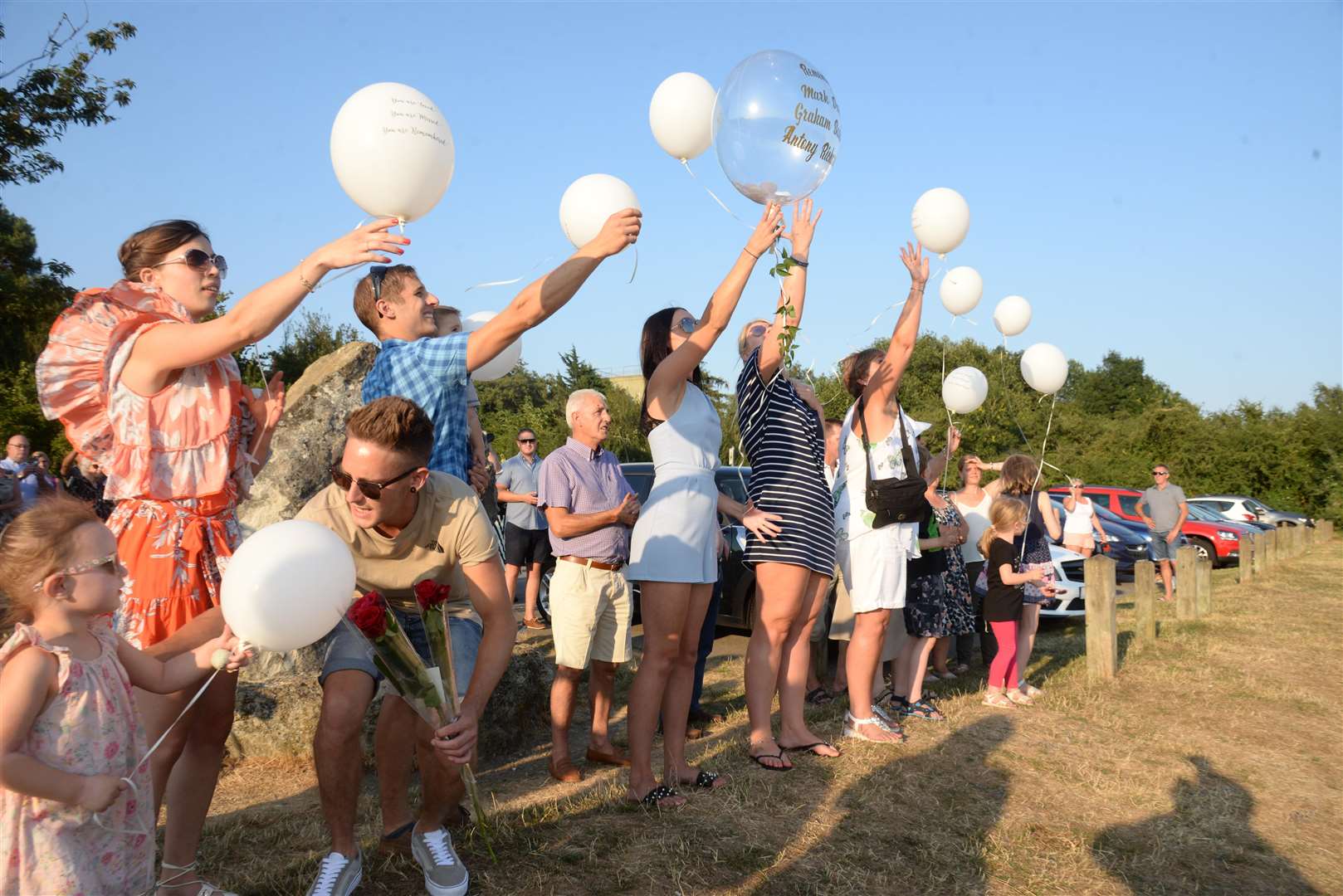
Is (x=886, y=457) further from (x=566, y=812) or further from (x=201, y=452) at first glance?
(x=201, y=452)

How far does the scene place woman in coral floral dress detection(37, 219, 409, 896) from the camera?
255 centimetres

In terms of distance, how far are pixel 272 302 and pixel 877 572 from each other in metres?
3.51

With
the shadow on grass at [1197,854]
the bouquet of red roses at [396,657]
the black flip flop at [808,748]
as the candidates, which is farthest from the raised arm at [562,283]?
the shadow on grass at [1197,854]

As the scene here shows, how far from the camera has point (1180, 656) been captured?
7.77 m

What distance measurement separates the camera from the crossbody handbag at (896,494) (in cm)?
502

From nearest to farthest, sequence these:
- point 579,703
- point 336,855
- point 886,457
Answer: point 336,855
point 886,457
point 579,703

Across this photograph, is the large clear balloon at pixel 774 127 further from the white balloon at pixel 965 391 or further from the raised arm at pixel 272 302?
the white balloon at pixel 965 391

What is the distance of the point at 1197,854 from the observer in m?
3.82

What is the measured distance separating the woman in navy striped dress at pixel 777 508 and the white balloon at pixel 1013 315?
4.21 metres

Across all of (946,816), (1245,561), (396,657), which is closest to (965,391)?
(946,816)

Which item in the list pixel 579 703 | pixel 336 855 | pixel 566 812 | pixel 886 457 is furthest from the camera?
pixel 579 703

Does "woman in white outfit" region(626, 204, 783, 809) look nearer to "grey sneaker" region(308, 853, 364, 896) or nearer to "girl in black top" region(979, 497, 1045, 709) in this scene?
"grey sneaker" region(308, 853, 364, 896)

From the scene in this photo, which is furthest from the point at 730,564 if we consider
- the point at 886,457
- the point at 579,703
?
the point at 886,457

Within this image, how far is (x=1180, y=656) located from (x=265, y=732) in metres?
6.88
